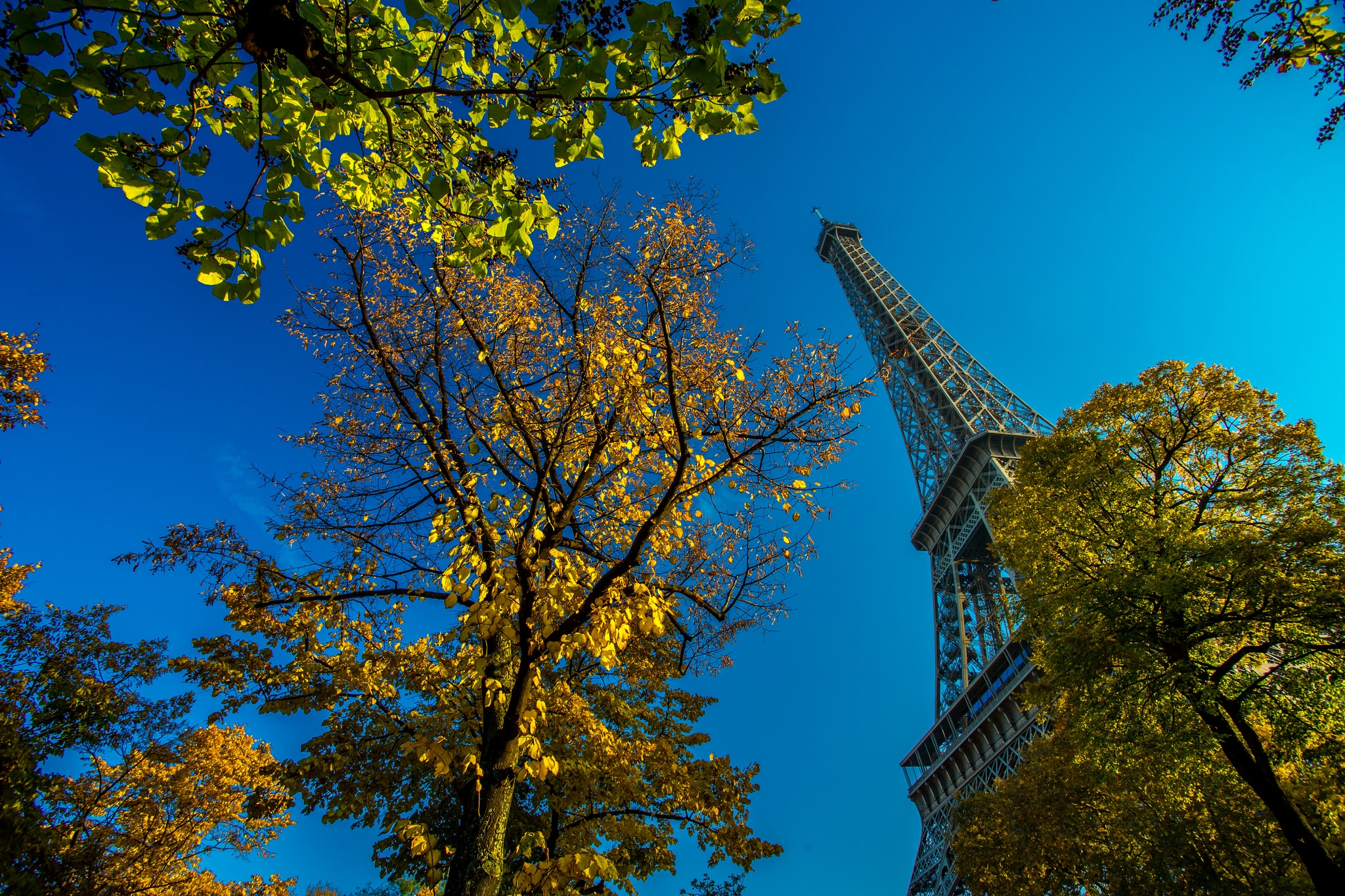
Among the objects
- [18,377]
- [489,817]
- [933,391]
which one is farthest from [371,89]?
[933,391]

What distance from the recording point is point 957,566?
124 ft

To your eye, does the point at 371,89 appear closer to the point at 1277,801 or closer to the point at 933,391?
the point at 1277,801

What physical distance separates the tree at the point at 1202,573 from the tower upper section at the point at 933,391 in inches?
848

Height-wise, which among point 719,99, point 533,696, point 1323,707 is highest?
point 719,99

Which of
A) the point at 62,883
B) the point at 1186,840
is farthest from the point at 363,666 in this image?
the point at 1186,840

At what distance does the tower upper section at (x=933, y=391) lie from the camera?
39.1 metres

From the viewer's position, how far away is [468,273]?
5453 mm

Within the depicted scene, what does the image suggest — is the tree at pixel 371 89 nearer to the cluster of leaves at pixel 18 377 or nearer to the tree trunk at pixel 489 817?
the tree trunk at pixel 489 817

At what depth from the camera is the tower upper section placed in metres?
39.1

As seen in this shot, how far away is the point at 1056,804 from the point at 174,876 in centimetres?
2264

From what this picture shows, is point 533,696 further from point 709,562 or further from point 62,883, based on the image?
point 62,883

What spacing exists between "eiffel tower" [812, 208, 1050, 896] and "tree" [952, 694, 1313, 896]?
896 centimetres

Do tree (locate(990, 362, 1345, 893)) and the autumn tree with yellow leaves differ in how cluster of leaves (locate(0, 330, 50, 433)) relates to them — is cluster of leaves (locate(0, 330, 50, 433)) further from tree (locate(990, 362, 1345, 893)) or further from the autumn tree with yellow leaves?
tree (locate(990, 362, 1345, 893))

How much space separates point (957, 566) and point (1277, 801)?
1259 inches
